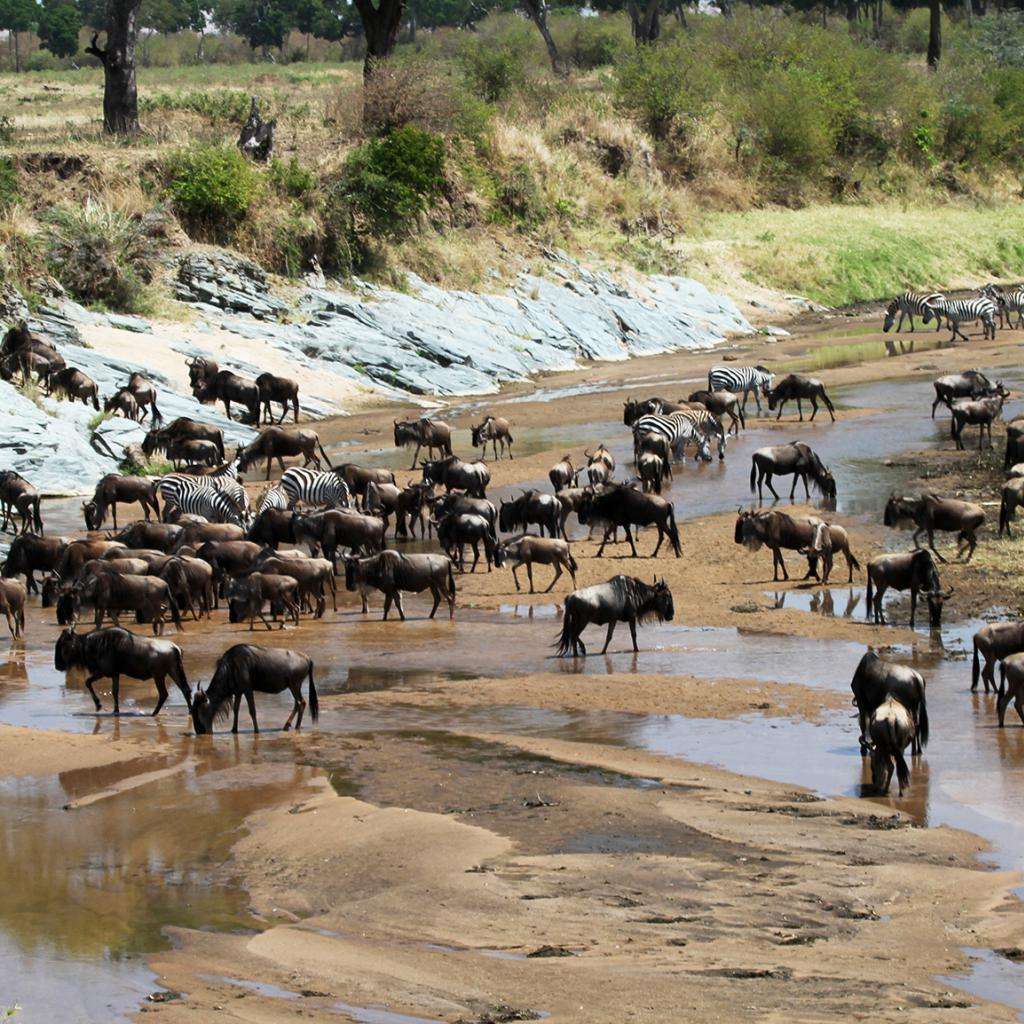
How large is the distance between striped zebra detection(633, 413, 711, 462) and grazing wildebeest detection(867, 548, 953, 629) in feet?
33.5

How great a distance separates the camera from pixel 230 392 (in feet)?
105

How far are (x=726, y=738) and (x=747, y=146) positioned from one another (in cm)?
4984

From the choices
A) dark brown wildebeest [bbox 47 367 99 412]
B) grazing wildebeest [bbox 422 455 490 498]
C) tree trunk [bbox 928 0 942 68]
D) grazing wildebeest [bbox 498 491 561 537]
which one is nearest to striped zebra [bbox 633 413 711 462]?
grazing wildebeest [bbox 422 455 490 498]

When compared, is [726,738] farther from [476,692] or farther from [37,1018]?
[37,1018]

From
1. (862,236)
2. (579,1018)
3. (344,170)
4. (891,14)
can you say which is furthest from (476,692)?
(891,14)

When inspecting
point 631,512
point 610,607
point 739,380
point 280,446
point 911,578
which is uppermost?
point 739,380

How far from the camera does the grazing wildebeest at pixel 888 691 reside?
43.3 ft

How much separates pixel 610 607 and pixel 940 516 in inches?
231

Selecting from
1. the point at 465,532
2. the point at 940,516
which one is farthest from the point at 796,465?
the point at 465,532

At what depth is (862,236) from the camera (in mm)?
56656

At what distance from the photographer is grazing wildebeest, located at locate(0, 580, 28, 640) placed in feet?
59.7

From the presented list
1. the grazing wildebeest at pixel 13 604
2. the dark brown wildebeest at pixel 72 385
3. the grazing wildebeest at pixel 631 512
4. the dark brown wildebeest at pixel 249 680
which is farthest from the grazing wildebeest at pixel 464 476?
the dark brown wildebeest at pixel 249 680

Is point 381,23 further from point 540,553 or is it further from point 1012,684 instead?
point 1012,684

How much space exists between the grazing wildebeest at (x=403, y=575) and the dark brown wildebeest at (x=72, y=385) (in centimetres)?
1228
